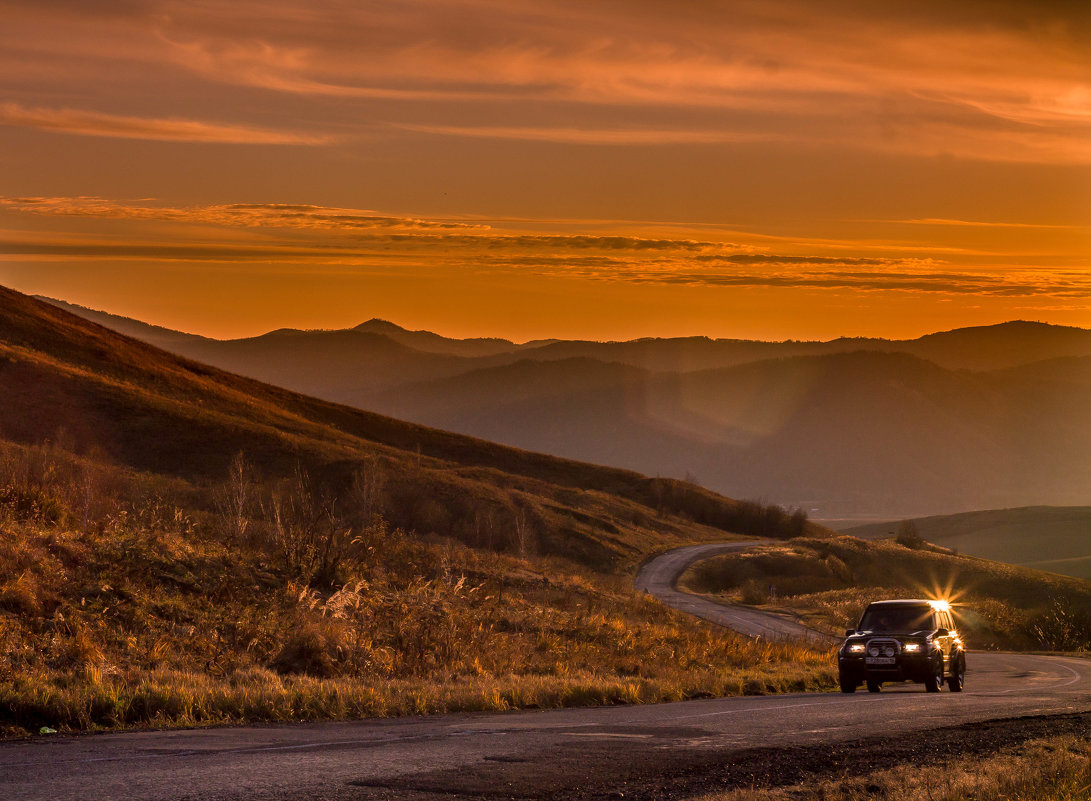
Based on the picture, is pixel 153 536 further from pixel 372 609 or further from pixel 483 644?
pixel 483 644

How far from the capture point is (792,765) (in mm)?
11820

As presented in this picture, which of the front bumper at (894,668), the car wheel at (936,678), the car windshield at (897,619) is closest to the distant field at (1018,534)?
the car windshield at (897,619)

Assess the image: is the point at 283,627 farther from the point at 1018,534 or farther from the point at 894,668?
the point at 1018,534

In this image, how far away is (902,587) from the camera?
3246 inches

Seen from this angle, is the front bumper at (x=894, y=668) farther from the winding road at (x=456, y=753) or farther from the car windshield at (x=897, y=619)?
the winding road at (x=456, y=753)

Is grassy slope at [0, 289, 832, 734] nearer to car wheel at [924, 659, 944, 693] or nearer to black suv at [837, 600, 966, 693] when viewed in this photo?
black suv at [837, 600, 966, 693]

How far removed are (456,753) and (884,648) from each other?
13924 millimetres

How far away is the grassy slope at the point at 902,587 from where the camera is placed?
5400 cm

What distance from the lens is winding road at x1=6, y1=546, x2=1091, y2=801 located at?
31.3 feet

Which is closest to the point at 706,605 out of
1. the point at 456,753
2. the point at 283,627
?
the point at 283,627

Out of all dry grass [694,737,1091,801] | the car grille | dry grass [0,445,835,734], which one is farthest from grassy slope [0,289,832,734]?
dry grass [694,737,1091,801]

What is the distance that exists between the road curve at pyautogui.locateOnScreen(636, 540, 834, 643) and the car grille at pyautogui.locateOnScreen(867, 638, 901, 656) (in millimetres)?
11869

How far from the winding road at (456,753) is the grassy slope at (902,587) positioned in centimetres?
3210

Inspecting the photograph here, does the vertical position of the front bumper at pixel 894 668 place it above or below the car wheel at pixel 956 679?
above
